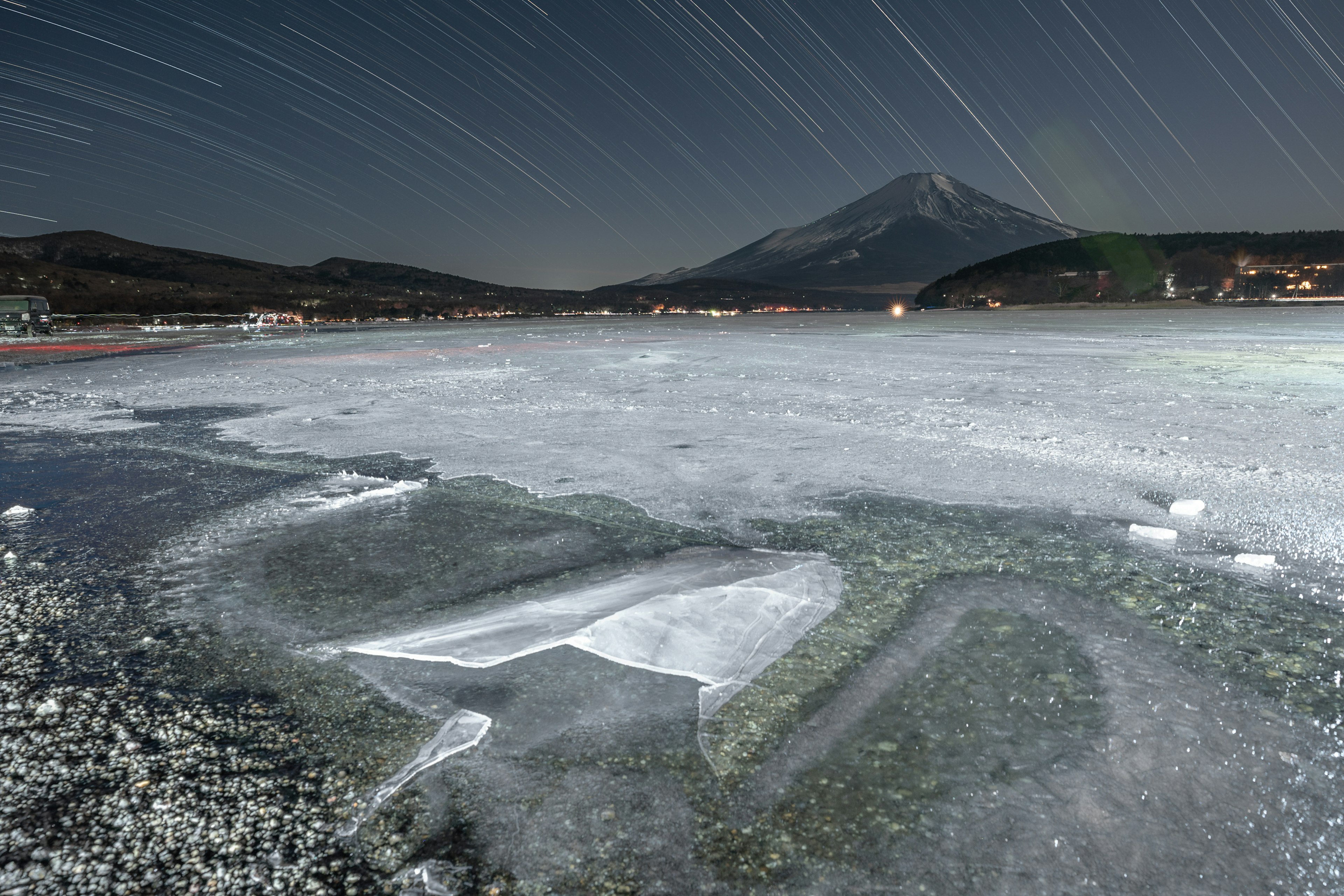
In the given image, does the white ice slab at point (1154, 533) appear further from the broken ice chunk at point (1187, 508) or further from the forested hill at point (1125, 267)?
the forested hill at point (1125, 267)

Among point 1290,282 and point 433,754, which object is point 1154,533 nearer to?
point 433,754

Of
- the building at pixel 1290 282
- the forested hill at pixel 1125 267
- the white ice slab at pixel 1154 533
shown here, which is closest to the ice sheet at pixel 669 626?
the white ice slab at pixel 1154 533

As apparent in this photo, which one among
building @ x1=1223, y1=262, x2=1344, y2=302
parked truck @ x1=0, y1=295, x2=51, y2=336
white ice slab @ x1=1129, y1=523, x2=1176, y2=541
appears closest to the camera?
white ice slab @ x1=1129, y1=523, x2=1176, y2=541

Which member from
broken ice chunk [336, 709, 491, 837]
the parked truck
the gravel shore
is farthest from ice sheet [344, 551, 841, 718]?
the parked truck

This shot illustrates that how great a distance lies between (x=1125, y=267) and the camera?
14112cm

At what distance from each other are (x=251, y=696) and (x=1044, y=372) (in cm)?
1396

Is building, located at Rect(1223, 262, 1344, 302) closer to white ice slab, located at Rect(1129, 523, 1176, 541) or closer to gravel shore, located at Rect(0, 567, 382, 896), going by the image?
white ice slab, located at Rect(1129, 523, 1176, 541)

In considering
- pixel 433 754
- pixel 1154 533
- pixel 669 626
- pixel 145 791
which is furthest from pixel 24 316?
pixel 1154 533

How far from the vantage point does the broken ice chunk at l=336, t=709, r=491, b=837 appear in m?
1.91

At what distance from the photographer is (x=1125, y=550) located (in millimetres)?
3977

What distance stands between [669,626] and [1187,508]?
3646mm

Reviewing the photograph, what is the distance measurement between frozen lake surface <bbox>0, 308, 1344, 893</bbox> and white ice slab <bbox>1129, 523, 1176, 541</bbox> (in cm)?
3

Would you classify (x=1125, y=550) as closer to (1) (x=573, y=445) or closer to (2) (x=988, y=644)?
(2) (x=988, y=644)

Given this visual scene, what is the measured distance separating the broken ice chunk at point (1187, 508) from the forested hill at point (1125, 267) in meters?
117
